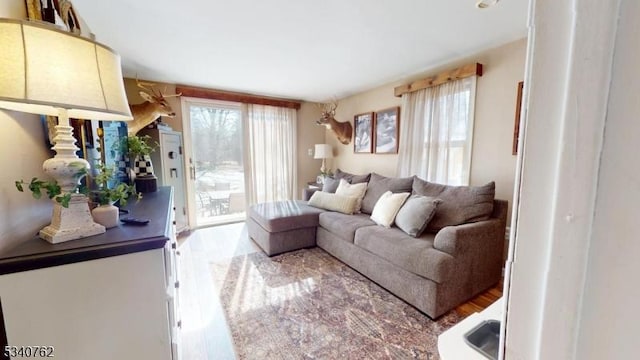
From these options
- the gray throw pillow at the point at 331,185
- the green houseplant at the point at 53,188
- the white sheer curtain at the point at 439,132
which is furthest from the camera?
the gray throw pillow at the point at 331,185

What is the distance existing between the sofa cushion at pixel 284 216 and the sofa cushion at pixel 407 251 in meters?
0.74

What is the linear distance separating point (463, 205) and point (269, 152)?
3162 mm

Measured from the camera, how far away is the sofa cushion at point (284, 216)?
2.83 meters

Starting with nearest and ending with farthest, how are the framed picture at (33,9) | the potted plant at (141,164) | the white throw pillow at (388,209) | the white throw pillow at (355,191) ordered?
the framed picture at (33,9) < the potted plant at (141,164) < the white throw pillow at (388,209) < the white throw pillow at (355,191)

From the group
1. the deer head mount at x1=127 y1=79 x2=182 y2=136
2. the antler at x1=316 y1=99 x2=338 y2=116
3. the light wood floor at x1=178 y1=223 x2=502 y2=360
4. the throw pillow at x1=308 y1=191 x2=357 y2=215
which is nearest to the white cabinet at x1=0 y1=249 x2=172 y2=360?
the light wood floor at x1=178 y1=223 x2=502 y2=360

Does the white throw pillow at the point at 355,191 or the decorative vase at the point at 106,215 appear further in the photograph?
the white throw pillow at the point at 355,191

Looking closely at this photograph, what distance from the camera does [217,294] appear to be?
7.09ft

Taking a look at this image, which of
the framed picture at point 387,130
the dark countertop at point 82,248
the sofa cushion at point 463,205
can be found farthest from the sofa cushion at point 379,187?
the dark countertop at point 82,248

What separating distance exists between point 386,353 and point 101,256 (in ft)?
5.00

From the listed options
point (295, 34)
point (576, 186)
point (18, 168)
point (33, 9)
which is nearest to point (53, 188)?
point (18, 168)

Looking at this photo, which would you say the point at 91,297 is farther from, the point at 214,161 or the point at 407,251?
the point at 214,161

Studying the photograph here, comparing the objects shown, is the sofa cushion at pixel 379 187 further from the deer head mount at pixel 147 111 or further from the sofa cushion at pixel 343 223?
the deer head mount at pixel 147 111

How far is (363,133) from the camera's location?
4102mm

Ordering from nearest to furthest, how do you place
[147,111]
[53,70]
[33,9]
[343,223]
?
1. [53,70]
2. [33,9]
3. [343,223]
4. [147,111]
